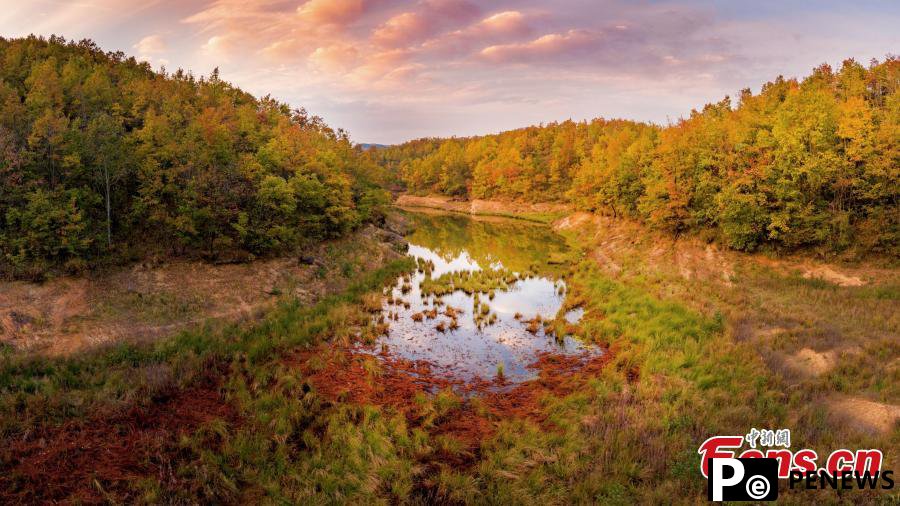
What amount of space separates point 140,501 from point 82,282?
1845 cm

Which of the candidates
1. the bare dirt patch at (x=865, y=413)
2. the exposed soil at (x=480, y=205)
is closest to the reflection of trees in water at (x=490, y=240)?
Result: the exposed soil at (x=480, y=205)

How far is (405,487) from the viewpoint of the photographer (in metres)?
10.5

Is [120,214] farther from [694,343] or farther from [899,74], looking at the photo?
[899,74]

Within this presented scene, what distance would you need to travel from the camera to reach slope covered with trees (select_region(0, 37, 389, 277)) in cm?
2255

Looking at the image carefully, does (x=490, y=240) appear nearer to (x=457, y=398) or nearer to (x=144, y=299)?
(x=144, y=299)

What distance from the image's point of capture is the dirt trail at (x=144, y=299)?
1891 cm

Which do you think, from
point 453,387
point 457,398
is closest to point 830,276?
point 453,387

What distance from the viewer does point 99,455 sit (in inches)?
429

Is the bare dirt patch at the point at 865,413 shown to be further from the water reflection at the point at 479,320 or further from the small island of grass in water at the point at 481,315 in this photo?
the water reflection at the point at 479,320

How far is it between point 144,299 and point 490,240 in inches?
1695

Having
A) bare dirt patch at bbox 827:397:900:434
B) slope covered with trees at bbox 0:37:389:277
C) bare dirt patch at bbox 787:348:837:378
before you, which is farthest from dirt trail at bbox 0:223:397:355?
bare dirt patch at bbox 827:397:900:434

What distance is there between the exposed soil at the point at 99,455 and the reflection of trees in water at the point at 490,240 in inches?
1226

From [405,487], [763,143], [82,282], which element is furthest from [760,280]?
[82,282]

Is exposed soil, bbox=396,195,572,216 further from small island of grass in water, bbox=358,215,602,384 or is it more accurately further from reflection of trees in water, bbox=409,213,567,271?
small island of grass in water, bbox=358,215,602,384
